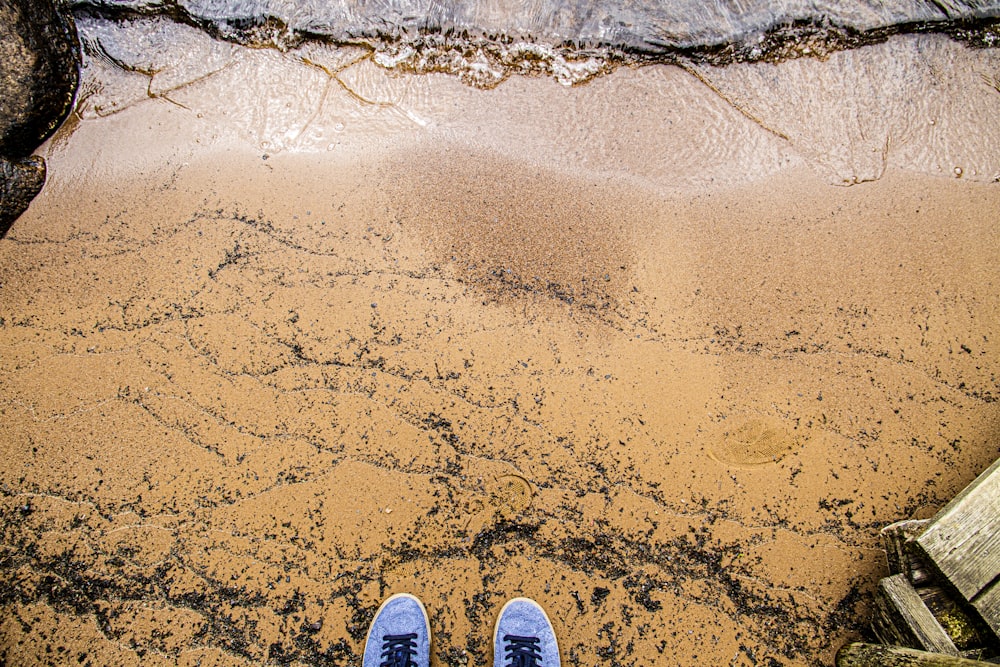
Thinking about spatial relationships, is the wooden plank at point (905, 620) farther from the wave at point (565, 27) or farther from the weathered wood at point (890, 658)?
the wave at point (565, 27)

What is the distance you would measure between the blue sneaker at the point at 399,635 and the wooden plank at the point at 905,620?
169cm

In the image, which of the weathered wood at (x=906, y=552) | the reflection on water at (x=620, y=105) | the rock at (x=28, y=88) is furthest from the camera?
the reflection on water at (x=620, y=105)

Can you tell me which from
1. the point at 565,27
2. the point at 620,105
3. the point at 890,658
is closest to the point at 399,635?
the point at 890,658

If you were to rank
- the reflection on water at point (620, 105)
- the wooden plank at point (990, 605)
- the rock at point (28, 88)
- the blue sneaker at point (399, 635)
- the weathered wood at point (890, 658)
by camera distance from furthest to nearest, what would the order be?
the reflection on water at point (620, 105) < the rock at point (28, 88) < the blue sneaker at point (399, 635) < the wooden plank at point (990, 605) < the weathered wood at point (890, 658)

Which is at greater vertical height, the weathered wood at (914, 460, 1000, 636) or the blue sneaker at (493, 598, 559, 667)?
the weathered wood at (914, 460, 1000, 636)

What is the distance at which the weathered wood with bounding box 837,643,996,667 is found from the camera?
5.39 feet

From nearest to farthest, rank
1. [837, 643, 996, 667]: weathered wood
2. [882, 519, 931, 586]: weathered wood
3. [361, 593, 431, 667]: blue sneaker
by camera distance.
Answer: [837, 643, 996, 667]: weathered wood
[882, 519, 931, 586]: weathered wood
[361, 593, 431, 667]: blue sneaker

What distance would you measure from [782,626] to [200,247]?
9.78ft

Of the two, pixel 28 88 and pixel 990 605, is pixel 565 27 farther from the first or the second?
pixel 990 605

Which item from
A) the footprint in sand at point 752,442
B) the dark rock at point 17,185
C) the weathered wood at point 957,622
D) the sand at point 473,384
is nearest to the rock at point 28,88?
the dark rock at point 17,185

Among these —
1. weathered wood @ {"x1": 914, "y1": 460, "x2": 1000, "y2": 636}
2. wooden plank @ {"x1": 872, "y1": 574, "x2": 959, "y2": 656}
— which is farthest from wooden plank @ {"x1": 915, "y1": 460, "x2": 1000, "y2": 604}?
wooden plank @ {"x1": 872, "y1": 574, "x2": 959, "y2": 656}

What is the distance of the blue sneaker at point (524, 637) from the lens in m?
2.03

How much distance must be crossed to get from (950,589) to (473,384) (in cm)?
184

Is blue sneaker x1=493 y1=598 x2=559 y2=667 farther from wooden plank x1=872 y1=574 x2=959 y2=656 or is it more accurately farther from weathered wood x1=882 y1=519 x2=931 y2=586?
weathered wood x1=882 y1=519 x2=931 y2=586
